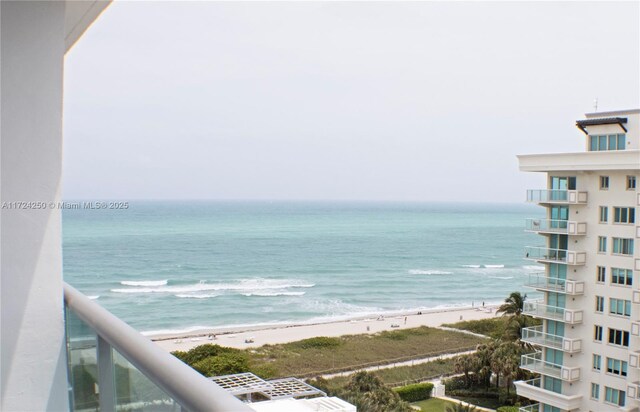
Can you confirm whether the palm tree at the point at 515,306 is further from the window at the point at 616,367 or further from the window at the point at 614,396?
the window at the point at 614,396

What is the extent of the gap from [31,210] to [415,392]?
1719cm

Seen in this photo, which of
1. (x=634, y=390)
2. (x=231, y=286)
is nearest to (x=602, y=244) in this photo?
(x=634, y=390)

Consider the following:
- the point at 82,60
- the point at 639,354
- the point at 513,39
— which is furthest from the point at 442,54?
the point at 639,354

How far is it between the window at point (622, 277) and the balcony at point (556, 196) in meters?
2.02

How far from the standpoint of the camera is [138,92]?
3204 inches

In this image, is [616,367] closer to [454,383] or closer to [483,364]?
[483,364]

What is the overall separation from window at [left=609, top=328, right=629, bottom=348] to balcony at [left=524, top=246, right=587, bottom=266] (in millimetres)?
1946

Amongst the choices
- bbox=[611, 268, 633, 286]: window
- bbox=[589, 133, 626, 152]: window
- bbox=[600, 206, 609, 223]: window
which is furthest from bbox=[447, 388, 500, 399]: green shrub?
bbox=[589, 133, 626, 152]: window

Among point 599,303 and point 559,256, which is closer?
point 599,303

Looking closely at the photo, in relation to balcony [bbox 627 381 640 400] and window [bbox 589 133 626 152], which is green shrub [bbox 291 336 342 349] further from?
window [bbox 589 133 626 152]

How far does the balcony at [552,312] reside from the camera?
54.3 ft

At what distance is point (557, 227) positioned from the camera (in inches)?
676

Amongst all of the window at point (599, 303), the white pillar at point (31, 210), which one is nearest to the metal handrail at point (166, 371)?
the white pillar at point (31, 210)

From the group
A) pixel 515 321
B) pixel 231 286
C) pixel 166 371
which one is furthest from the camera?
pixel 231 286
